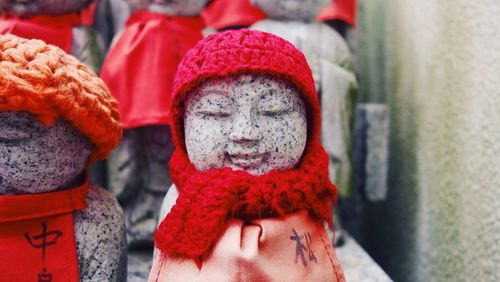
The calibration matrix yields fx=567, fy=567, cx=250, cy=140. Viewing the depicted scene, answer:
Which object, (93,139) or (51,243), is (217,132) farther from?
(51,243)

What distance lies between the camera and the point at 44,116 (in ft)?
3.43

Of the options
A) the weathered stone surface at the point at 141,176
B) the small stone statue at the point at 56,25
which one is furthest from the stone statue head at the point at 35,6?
the weathered stone surface at the point at 141,176

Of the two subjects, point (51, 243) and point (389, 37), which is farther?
point (389, 37)

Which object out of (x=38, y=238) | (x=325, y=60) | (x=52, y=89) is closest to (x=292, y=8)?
(x=325, y=60)

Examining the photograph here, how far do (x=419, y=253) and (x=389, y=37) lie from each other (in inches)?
34.3

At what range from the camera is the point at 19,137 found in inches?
41.4

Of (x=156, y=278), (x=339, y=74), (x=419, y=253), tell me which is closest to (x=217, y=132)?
(x=156, y=278)

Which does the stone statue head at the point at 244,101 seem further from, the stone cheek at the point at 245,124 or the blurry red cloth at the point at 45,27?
the blurry red cloth at the point at 45,27

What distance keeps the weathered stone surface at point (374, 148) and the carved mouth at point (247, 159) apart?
93 cm

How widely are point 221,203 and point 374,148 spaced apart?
3.38ft

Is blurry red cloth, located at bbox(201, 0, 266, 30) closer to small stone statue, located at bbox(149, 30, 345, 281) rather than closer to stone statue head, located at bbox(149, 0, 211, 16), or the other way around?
stone statue head, located at bbox(149, 0, 211, 16)

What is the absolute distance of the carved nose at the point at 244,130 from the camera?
1049 millimetres

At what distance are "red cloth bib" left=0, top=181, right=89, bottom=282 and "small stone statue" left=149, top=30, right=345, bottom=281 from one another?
18 centimetres

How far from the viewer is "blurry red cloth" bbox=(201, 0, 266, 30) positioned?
1658mm
